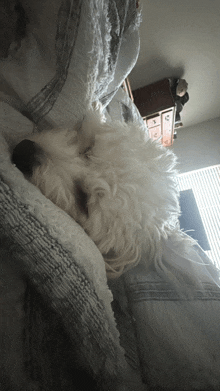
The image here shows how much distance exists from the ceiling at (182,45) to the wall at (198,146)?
1.29 ft

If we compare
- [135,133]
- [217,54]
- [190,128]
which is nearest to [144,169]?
[135,133]

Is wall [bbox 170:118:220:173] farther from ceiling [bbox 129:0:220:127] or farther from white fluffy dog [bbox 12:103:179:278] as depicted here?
white fluffy dog [bbox 12:103:179:278]

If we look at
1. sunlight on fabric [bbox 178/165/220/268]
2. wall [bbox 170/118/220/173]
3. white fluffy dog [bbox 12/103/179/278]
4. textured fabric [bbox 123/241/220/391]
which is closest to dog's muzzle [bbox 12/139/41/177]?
white fluffy dog [bbox 12/103/179/278]

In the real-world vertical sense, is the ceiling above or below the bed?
above

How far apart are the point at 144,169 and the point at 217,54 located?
5.84ft

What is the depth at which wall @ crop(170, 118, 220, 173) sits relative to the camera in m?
2.22

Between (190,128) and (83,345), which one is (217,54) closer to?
(190,128)

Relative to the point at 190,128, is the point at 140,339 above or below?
below

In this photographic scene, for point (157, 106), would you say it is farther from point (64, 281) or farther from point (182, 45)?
point (64, 281)

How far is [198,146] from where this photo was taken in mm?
2297

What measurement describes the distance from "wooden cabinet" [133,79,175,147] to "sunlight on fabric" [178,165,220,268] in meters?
0.48

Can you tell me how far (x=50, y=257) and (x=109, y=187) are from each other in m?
0.16

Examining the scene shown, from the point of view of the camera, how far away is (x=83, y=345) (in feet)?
0.90

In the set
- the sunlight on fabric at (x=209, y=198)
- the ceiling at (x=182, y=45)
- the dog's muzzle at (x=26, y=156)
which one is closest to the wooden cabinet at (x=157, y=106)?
the ceiling at (x=182, y=45)
